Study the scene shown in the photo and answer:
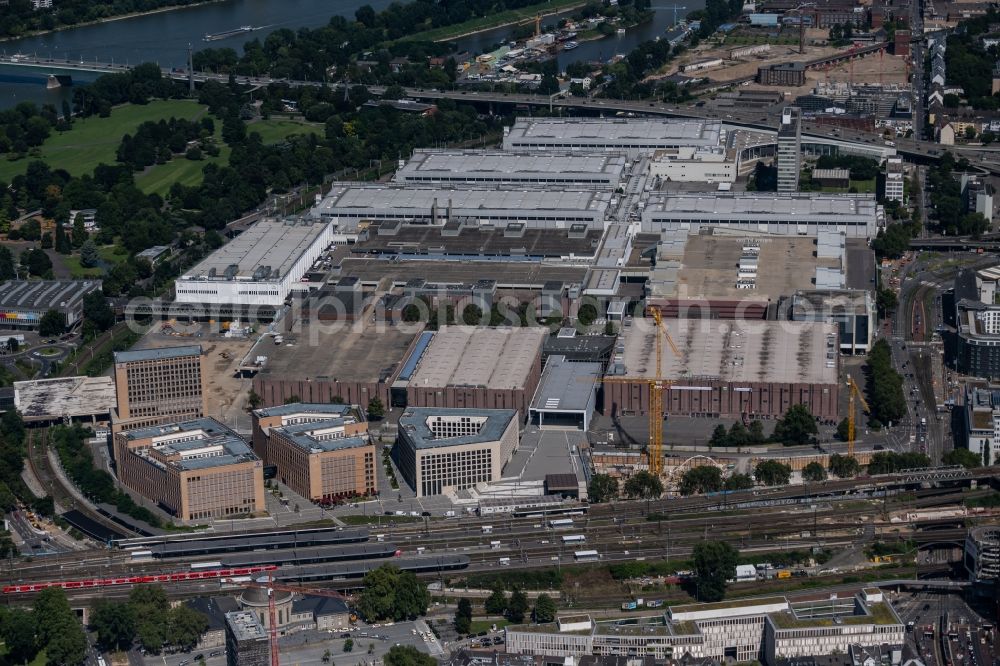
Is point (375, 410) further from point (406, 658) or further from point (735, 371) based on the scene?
point (406, 658)

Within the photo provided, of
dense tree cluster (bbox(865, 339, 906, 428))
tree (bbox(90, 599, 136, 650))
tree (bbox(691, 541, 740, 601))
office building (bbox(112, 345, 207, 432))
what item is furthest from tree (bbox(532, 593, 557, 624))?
office building (bbox(112, 345, 207, 432))

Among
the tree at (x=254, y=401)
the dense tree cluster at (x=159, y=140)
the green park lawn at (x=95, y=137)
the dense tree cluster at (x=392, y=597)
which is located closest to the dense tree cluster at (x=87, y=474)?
the tree at (x=254, y=401)

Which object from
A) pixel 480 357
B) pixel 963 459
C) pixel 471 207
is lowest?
pixel 963 459

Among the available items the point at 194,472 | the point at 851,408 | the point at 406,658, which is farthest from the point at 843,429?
the point at 406,658

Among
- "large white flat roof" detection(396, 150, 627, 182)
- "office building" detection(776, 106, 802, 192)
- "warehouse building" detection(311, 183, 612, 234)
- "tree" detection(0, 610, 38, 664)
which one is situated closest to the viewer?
"tree" detection(0, 610, 38, 664)

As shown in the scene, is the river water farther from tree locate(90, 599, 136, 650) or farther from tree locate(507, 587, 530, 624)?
tree locate(507, 587, 530, 624)

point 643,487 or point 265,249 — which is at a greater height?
point 265,249

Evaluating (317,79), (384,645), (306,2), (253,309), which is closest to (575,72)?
(317,79)
